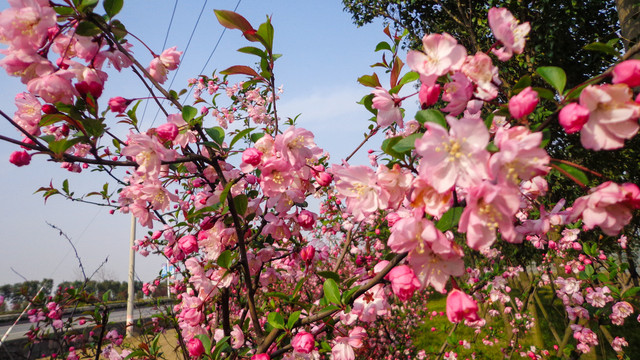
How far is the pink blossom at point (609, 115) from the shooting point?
0.62 m

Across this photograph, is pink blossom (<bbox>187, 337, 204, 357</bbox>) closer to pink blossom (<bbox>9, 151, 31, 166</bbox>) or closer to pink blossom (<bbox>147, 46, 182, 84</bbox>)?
pink blossom (<bbox>9, 151, 31, 166</bbox>)

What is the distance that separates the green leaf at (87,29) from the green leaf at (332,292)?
1.12m

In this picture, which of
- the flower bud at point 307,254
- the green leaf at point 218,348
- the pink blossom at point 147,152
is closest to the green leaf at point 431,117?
the pink blossom at point 147,152

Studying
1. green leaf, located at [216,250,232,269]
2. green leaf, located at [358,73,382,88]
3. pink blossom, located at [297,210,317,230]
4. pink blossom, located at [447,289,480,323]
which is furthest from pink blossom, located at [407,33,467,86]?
green leaf, located at [216,250,232,269]

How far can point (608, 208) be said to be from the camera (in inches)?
28.7

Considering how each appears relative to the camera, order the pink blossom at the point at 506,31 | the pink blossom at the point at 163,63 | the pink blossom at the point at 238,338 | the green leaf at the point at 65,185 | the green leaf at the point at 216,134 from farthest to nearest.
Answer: the green leaf at the point at 65,185 → the pink blossom at the point at 238,338 → the pink blossom at the point at 163,63 → the green leaf at the point at 216,134 → the pink blossom at the point at 506,31

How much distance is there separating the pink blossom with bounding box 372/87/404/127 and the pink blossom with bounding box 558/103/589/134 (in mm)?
452

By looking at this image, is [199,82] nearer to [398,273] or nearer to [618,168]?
[398,273]

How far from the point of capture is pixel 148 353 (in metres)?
1.54

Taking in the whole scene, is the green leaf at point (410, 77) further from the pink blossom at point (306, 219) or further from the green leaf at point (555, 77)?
the pink blossom at point (306, 219)

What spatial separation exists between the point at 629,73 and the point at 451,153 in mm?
371

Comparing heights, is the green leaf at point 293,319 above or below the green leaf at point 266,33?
below

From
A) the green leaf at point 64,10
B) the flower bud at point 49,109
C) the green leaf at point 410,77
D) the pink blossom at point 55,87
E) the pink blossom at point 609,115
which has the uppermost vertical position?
A: the green leaf at point 64,10

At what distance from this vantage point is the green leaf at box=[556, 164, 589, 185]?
2.17ft
